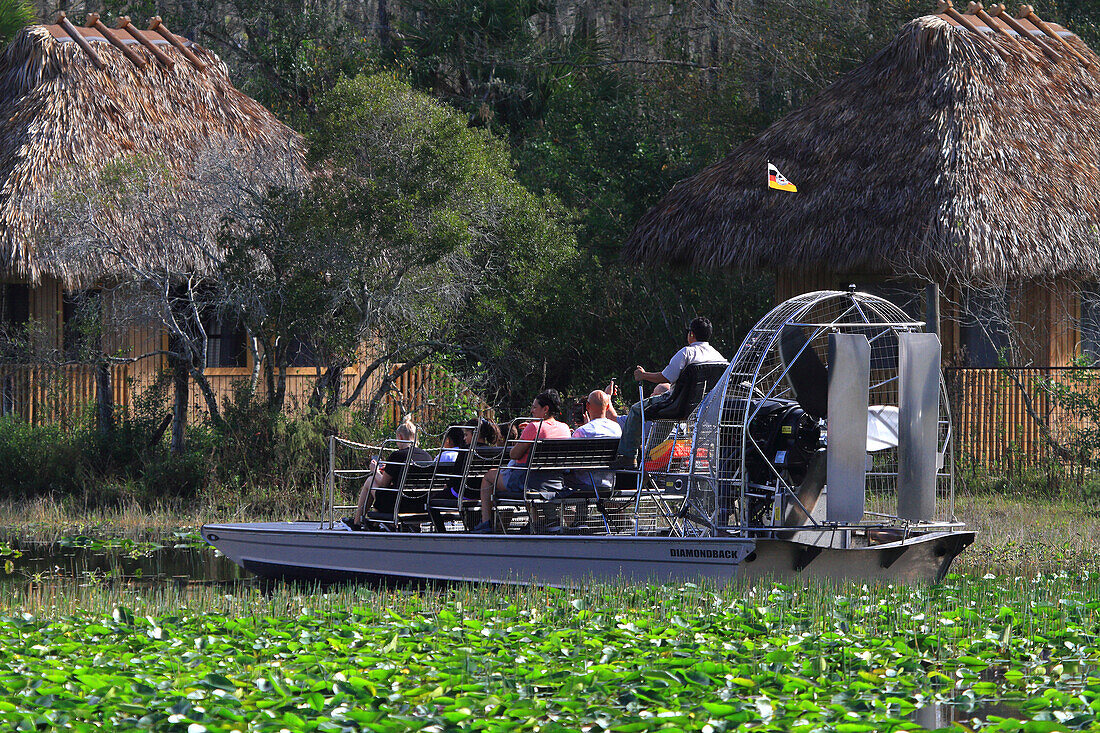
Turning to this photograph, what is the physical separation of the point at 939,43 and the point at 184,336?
9.41m

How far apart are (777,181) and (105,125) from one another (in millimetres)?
8766

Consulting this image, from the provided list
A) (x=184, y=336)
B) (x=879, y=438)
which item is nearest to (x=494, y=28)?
(x=184, y=336)

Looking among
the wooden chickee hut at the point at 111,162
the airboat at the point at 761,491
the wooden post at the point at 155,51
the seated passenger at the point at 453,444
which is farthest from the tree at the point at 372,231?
the wooden post at the point at 155,51

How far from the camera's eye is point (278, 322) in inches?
594

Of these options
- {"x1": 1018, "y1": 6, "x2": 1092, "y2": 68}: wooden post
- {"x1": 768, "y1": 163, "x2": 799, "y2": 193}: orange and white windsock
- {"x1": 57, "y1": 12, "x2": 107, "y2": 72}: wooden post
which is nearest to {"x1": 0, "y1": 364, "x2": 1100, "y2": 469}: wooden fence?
{"x1": 768, "y1": 163, "x2": 799, "y2": 193}: orange and white windsock

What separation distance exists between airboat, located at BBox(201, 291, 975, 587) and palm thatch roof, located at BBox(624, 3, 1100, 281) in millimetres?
4826

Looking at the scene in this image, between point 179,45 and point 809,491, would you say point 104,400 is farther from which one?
point 809,491

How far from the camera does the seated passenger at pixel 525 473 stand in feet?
34.8

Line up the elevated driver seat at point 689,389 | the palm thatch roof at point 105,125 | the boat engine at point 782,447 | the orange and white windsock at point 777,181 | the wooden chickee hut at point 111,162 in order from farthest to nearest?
the palm thatch roof at point 105,125 < the wooden chickee hut at point 111,162 < the orange and white windsock at point 777,181 < the elevated driver seat at point 689,389 < the boat engine at point 782,447

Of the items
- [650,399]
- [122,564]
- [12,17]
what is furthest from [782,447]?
[12,17]

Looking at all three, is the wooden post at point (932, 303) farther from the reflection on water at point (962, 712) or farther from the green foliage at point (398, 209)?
the reflection on water at point (962, 712)

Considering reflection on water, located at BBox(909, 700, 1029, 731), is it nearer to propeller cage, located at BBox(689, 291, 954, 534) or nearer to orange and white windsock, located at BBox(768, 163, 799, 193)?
propeller cage, located at BBox(689, 291, 954, 534)

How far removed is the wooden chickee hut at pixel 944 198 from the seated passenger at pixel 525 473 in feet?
18.7

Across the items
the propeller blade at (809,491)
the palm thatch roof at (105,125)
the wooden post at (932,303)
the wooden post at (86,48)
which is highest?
the wooden post at (86,48)
